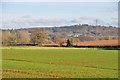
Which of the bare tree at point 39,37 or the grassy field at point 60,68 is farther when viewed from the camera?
the bare tree at point 39,37

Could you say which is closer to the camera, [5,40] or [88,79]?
[88,79]

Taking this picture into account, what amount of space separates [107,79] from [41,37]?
161m

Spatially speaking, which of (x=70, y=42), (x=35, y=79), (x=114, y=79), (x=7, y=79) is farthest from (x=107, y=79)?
(x=70, y=42)

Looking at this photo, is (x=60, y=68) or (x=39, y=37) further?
(x=39, y=37)

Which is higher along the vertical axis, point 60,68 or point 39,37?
point 39,37

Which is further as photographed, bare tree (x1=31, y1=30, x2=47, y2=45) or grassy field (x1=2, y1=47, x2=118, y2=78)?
bare tree (x1=31, y1=30, x2=47, y2=45)

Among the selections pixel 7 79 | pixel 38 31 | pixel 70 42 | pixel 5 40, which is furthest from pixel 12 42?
pixel 7 79

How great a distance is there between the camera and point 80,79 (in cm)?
2141


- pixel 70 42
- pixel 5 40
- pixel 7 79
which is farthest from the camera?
A: pixel 5 40

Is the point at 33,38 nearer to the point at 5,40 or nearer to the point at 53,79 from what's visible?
the point at 5,40

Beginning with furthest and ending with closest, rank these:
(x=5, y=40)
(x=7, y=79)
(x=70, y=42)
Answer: (x=5, y=40), (x=70, y=42), (x=7, y=79)

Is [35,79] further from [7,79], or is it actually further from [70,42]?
[70,42]

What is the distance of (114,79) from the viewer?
71.2 feet

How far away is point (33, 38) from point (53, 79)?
16548 cm
